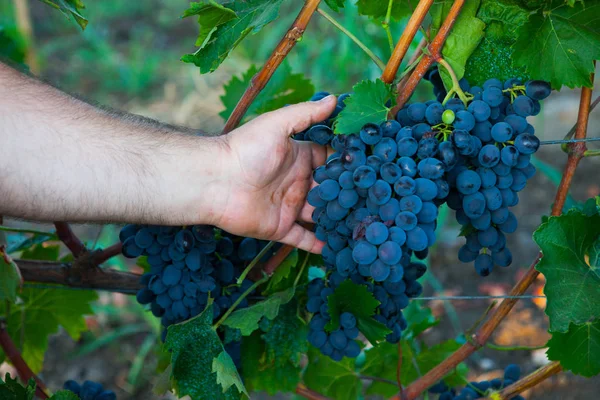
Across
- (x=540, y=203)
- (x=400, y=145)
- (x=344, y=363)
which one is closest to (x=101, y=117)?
(x=400, y=145)

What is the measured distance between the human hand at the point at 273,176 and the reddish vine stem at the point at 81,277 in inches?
13.4

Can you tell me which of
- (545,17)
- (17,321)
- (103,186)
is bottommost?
(17,321)

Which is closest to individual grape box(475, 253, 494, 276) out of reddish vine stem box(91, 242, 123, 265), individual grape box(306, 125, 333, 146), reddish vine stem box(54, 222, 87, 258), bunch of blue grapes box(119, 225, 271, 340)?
individual grape box(306, 125, 333, 146)

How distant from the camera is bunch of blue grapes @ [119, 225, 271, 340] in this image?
1233 millimetres

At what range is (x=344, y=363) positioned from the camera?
1.55 m

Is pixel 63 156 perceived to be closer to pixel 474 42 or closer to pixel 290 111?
pixel 290 111

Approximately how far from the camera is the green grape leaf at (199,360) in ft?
3.94

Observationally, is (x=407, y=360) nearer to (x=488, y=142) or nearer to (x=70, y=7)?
(x=488, y=142)

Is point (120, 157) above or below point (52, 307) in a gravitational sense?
above

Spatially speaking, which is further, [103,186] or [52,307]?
[52,307]

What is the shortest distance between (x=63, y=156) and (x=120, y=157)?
0.32 ft

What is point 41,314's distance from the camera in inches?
65.4

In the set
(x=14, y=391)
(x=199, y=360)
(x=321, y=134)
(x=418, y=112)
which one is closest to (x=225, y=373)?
(x=199, y=360)

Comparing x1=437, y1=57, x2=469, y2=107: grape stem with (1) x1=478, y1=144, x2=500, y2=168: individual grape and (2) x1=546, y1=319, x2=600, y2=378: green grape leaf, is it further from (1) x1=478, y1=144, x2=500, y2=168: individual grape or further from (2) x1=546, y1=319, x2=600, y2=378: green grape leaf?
(2) x1=546, y1=319, x2=600, y2=378: green grape leaf
